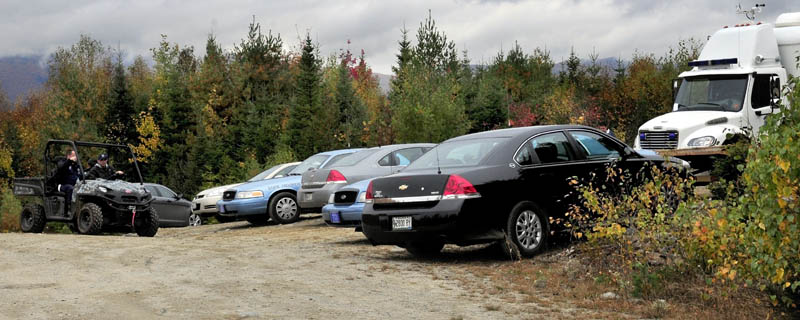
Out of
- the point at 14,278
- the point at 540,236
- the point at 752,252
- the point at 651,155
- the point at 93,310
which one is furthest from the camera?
the point at 651,155

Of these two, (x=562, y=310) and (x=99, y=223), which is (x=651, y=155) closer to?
(x=562, y=310)

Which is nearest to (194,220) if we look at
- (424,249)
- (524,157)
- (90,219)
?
(90,219)

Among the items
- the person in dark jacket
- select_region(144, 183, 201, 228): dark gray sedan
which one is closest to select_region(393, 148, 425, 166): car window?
the person in dark jacket

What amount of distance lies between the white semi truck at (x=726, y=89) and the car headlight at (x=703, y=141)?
19 mm

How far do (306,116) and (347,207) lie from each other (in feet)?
85.1

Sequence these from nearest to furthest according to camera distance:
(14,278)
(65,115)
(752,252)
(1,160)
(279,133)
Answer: (752,252) < (14,278) < (279,133) < (65,115) < (1,160)

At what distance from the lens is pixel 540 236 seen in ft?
35.2

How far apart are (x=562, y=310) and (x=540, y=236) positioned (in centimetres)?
296

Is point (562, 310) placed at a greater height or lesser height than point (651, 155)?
lesser

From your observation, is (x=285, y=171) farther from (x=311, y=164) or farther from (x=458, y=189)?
(x=458, y=189)

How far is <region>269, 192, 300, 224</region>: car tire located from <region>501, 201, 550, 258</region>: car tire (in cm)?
1043

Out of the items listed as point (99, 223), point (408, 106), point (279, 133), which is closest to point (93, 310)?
point (99, 223)

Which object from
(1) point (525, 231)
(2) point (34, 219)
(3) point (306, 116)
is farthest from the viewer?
(3) point (306, 116)

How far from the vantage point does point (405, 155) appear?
1708 centimetres
